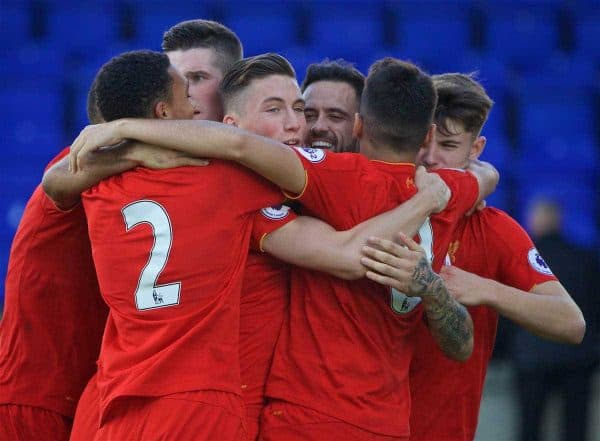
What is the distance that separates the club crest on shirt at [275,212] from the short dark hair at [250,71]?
663 millimetres

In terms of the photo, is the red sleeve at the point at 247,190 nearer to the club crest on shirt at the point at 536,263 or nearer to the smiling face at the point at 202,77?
the smiling face at the point at 202,77

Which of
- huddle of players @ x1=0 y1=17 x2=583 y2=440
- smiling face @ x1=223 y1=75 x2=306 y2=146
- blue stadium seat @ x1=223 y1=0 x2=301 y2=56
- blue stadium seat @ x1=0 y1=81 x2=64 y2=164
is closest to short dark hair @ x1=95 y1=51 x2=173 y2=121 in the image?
huddle of players @ x1=0 y1=17 x2=583 y2=440

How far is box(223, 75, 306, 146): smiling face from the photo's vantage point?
396 centimetres

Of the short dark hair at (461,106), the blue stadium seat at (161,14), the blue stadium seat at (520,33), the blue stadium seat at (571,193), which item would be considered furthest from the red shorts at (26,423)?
the blue stadium seat at (520,33)

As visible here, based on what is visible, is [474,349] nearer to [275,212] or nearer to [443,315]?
[443,315]

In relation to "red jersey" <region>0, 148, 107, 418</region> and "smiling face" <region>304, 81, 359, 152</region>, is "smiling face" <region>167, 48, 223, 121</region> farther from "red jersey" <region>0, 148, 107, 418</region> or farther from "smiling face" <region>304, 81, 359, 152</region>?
"red jersey" <region>0, 148, 107, 418</region>

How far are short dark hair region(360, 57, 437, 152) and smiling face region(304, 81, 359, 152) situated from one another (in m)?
0.66

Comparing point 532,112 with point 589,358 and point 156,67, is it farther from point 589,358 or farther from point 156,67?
point 156,67

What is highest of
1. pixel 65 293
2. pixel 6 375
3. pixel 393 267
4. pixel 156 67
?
pixel 156 67

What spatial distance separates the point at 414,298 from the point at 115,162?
1.26 metres

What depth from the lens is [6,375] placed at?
3.98 metres

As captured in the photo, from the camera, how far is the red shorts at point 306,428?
3.52 meters

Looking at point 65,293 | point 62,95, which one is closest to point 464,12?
point 62,95

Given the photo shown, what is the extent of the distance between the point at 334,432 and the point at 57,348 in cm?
125
